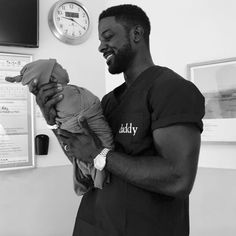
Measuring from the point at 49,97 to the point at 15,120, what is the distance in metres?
1.07

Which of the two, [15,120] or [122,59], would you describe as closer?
[122,59]

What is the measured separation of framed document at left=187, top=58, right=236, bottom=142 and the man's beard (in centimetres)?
93

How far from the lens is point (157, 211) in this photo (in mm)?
1056

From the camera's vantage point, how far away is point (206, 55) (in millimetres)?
2020

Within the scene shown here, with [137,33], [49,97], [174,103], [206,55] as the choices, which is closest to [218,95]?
[206,55]

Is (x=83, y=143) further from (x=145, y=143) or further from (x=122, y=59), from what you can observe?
(x=122, y=59)

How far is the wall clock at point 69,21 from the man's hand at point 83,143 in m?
1.36

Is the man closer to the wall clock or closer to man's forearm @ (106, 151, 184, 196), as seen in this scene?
man's forearm @ (106, 151, 184, 196)

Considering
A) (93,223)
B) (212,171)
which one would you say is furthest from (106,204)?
(212,171)

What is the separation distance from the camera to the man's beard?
45.7 inches

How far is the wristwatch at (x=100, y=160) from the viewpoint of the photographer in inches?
40.5

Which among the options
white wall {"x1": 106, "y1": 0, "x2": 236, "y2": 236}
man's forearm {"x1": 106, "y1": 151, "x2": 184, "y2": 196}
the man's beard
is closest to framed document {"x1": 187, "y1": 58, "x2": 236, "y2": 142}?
white wall {"x1": 106, "y1": 0, "x2": 236, "y2": 236}

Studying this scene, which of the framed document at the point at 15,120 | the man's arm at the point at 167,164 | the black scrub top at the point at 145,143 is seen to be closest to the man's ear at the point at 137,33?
the black scrub top at the point at 145,143

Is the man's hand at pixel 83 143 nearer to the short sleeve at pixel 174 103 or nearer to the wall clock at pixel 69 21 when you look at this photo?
the short sleeve at pixel 174 103
